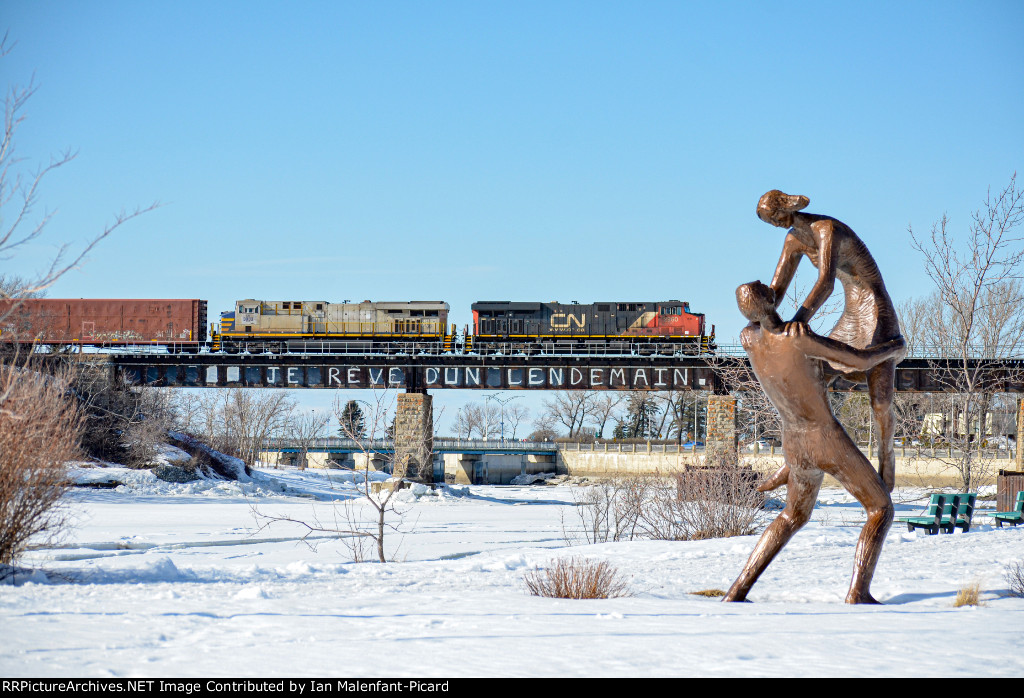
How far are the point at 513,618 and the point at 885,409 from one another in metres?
4.06

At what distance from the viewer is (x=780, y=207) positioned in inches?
319

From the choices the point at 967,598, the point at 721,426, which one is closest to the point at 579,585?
the point at 967,598

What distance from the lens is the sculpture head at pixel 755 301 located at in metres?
7.50

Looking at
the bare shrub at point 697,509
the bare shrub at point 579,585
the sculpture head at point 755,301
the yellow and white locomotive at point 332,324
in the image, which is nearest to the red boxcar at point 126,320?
the yellow and white locomotive at point 332,324

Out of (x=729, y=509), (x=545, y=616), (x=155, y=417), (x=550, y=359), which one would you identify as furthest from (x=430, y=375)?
(x=545, y=616)

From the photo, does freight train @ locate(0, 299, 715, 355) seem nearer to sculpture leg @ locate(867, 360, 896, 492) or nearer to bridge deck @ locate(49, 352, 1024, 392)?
bridge deck @ locate(49, 352, 1024, 392)

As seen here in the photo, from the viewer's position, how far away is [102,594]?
786 cm

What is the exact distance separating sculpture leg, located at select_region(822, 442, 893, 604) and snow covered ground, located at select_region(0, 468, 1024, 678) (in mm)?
256

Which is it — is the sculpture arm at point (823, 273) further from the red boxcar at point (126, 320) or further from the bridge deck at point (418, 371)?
the red boxcar at point (126, 320)

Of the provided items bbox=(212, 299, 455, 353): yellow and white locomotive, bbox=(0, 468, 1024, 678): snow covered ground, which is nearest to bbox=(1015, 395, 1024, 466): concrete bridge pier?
bbox=(0, 468, 1024, 678): snow covered ground

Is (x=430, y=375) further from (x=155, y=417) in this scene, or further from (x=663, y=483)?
(x=663, y=483)

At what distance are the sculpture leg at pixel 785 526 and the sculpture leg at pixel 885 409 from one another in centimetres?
67

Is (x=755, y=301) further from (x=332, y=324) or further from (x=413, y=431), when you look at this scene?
(x=332, y=324)

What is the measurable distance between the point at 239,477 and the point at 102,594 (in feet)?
101
